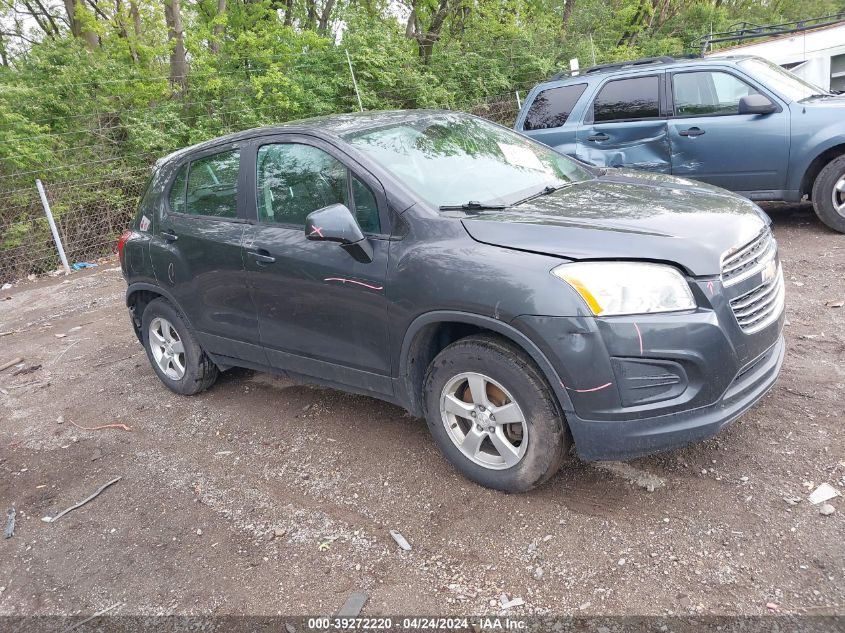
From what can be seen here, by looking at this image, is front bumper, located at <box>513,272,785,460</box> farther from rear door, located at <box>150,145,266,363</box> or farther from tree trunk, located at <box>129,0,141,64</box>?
tree trunk, located at <box>129,0,141,64</box>

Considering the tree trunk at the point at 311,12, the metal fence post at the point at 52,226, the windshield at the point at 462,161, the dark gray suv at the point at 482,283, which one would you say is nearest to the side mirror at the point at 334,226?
the dark gray suv at the point at 482,283

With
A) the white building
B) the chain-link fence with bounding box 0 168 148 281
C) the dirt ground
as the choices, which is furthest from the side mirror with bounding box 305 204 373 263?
the white building

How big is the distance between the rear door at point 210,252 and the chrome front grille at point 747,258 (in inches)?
104

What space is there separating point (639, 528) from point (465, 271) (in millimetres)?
1362

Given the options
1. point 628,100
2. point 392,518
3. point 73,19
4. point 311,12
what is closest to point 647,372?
point 392,518

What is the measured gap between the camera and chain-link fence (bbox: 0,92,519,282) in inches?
393

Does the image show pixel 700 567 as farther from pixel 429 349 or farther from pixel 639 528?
pixel 429 349

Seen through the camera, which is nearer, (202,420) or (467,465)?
(467,465)

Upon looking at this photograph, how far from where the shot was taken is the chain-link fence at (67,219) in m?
9.98

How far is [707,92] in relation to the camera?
23.3 ft

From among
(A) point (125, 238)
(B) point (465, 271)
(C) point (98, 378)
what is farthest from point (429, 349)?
(C) point (98, 378)

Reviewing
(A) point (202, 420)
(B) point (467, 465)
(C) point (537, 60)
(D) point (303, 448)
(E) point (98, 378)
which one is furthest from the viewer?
(C) point (537, 60)

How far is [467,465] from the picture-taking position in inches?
131

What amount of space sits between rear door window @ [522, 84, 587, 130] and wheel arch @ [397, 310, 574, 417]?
5299mm
